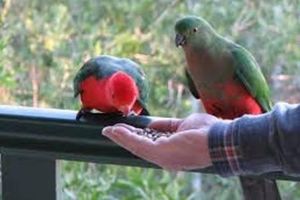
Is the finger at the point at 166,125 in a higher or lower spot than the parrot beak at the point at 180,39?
lower

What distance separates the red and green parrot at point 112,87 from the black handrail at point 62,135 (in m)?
0.04

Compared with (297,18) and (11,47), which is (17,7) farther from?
(297,18)

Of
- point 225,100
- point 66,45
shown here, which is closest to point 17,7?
point 66,45

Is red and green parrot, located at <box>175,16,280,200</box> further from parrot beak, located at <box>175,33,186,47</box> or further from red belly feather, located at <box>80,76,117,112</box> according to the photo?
red belly feather, located at <box>80,76,117,112</box>

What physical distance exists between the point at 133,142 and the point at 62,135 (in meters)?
0.12

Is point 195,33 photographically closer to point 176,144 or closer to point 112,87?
point 112,87

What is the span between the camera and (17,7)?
256 centimetres

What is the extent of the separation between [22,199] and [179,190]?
92cm

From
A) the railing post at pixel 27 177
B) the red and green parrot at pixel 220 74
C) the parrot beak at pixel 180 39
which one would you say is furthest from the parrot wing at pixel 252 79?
the railing post at pixel 27 177

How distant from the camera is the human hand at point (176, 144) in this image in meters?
0.81

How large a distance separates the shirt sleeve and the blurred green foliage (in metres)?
1.21

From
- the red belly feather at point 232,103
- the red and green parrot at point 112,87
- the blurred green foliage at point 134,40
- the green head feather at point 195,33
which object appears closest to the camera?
the red and green parrot at point 112,87

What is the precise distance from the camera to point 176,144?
811mm

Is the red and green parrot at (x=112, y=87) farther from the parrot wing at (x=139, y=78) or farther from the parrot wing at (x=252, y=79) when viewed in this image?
the parrot wing at (x=252, y=79)
